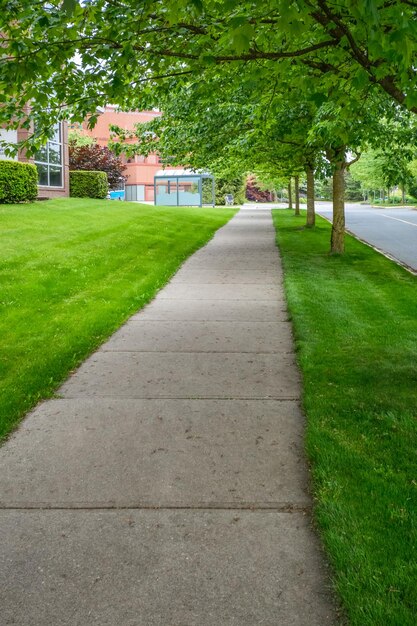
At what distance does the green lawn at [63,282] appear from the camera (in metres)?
6.23

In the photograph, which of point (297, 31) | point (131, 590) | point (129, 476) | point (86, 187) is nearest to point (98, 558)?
point (131, 590)

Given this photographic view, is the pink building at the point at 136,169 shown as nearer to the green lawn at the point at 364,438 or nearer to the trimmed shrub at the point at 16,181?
the trimmed shrub at the point at 16,181

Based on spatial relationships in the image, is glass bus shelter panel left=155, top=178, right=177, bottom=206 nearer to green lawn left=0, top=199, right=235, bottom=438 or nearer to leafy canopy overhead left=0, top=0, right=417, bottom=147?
green lawn left=0, top=199, right=235, bottom=438

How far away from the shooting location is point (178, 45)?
6.03 meters

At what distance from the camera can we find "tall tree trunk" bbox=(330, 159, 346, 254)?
50.8 feet

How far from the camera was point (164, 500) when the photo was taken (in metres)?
3.60

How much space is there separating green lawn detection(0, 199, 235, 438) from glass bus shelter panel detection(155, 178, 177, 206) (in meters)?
32.8

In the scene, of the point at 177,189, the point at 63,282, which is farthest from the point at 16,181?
the point at 177,189

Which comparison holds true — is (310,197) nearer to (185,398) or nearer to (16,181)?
(16,181)

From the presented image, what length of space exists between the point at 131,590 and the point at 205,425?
6.81ft

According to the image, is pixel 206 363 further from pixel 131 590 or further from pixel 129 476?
pixel 131 590

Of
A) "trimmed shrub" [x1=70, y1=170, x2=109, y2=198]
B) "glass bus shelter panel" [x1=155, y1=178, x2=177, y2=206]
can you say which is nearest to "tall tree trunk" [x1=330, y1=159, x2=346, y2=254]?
"trimmed shrub" [x1=70, y1=170, x2=109, y2=198]

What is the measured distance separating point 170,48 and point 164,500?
448 cm

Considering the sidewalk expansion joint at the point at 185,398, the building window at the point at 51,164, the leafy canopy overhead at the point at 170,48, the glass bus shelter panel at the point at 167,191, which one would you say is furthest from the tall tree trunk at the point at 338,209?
the glass bus shelter panel at the point at 167,191
